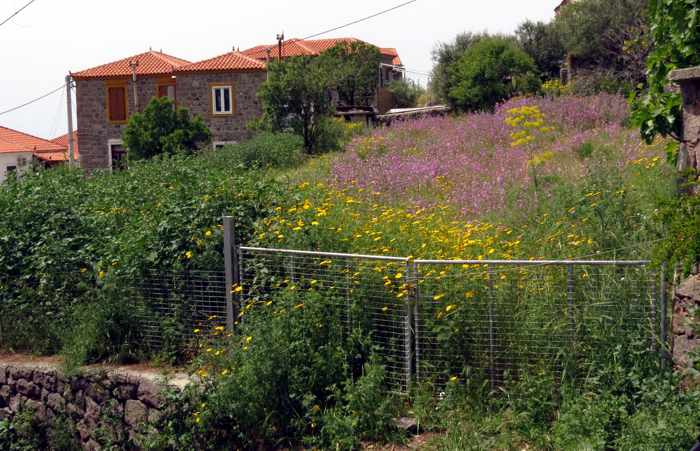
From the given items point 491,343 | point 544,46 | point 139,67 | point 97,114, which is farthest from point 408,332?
point 139,67

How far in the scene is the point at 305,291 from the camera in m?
7.91

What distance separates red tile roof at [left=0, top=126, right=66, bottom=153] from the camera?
195 ft

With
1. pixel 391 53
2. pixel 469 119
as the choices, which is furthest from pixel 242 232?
pixel 391 53

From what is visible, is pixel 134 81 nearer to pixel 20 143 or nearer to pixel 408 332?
pixel 20 143

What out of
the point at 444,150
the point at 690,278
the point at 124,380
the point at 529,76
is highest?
the point at 529,76

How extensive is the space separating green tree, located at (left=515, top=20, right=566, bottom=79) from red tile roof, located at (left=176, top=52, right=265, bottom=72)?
14.7 m

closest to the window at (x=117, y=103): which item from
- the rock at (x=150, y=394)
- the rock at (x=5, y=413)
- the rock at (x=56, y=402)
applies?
the rock at (x=5, y=413)

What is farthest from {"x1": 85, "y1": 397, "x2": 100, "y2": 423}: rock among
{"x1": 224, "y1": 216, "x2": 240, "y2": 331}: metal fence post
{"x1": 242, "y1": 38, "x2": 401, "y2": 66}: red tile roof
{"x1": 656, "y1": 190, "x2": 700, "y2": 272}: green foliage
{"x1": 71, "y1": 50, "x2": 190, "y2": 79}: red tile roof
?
{"x1": 242, "y1": 38, "x2": 401, "y2": 66}: red tile roof

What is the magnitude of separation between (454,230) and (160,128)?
27.7 metres

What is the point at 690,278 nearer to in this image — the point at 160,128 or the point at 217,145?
the point at 160,128

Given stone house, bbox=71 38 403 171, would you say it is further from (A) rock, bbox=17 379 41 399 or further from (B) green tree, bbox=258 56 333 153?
(A) rock, bbox=17 379 41 399

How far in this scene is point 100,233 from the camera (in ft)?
33.2

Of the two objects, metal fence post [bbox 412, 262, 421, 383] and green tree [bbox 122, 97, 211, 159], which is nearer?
metal fence post [bbox 412, 262, 421, 383]

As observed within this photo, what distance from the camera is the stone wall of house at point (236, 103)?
152 ft
